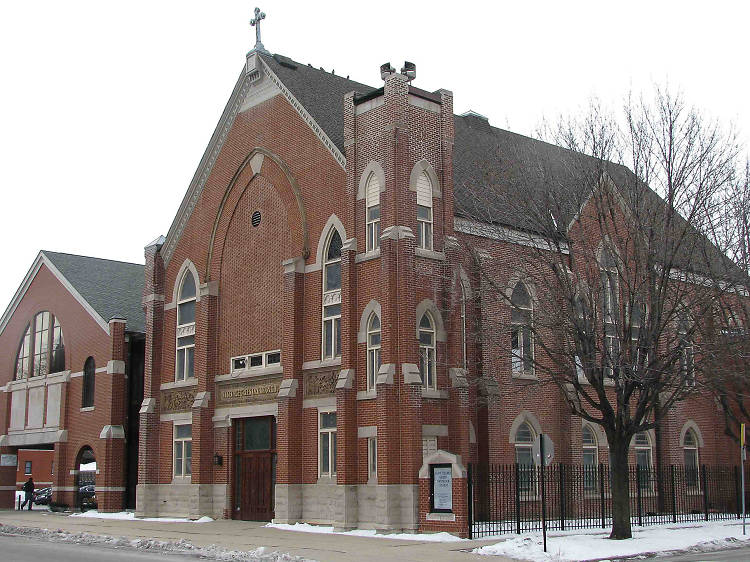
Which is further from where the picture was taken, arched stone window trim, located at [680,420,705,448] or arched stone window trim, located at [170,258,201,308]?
arched stone window trim, located at [170,258,201,308]

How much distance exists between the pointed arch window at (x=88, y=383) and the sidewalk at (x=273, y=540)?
6.84 meters

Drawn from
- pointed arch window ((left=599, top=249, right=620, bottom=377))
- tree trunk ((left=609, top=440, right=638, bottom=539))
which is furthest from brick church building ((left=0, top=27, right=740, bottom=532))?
tree trunk ((left=609, top=440, right=638, bottom=539))

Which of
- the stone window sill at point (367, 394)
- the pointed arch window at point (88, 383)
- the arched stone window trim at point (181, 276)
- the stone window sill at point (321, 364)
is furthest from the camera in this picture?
the pointed arch window at point (88, 383)

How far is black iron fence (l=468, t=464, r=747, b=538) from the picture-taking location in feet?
84.4

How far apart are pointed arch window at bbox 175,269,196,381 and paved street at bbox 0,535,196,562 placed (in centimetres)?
1030

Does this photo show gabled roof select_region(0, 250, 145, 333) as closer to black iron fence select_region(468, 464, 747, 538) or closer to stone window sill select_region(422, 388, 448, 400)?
stone window sill select_region(422, 388, 448, 400)

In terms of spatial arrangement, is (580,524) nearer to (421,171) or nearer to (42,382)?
(421,171)

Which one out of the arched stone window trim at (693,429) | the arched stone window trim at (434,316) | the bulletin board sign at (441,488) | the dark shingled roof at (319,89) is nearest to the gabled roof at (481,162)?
the dark shingled roof at (319,89)

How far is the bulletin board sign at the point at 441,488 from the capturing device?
78.4ft

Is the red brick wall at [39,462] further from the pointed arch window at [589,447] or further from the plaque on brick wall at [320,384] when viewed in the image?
the pointed arch window at [589,447]

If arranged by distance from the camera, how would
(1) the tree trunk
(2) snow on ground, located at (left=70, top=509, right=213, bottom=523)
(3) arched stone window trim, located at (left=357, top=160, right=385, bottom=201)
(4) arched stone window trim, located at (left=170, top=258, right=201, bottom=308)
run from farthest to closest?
(4) arched stone window trim, located at (left=170, top=258, right=201, bottom=308)
(2) snow on ground, located at (left=70, top=509, right=213, bottom=523)
(3) arched stone window trim, located at (left=357, top=160, right=385, bottom=201)
(1) the tree trunk

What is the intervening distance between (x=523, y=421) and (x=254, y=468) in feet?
28.8

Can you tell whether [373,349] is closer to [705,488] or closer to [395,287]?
[395,287]

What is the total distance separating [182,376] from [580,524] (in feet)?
49.9
